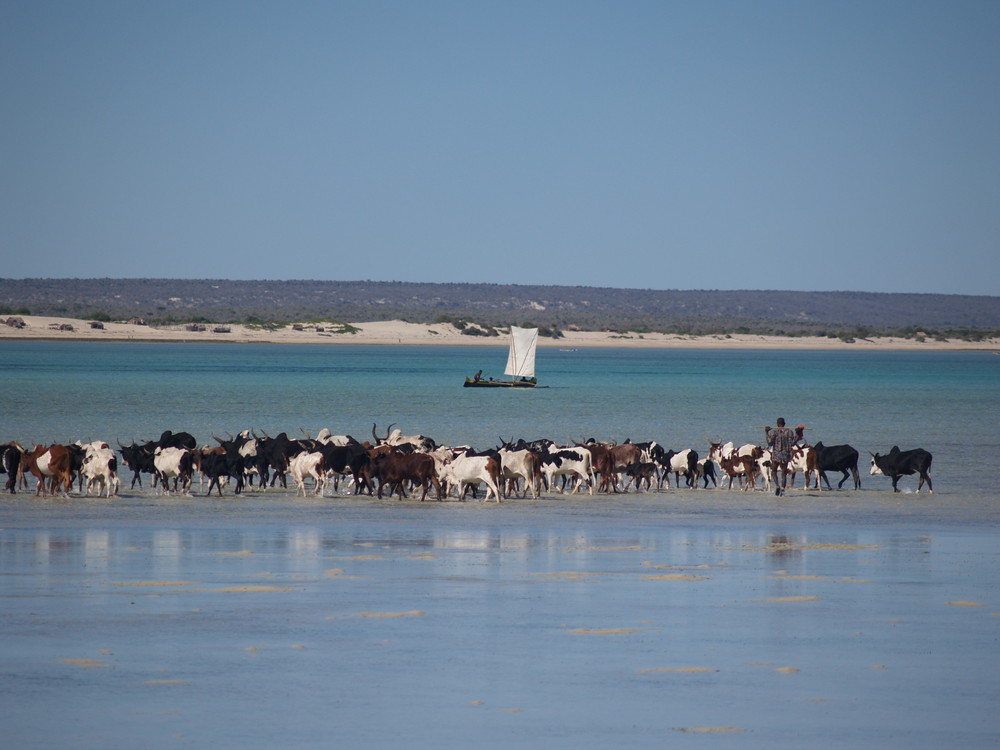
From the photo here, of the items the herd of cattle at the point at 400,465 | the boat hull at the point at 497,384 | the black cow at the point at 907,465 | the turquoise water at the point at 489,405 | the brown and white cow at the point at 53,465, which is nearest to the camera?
the brown and white cow at the point at 53,465

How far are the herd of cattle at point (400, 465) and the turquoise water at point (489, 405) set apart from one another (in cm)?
382

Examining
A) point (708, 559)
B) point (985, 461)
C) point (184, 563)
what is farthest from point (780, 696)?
point (985, 461)

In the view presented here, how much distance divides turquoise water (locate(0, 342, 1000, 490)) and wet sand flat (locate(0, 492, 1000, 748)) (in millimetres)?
11785

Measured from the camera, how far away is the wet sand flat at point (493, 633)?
9.40m

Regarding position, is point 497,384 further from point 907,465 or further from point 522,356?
point 907,465

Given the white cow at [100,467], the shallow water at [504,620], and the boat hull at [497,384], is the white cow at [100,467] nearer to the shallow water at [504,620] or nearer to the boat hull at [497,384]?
the shallow water at [504,620]

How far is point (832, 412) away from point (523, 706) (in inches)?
1912

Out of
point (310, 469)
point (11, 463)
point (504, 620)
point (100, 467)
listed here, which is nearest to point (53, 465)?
point (100, 467)

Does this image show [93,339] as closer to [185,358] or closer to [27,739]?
[185,358]

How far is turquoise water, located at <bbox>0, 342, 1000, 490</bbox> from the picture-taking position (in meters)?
40.6

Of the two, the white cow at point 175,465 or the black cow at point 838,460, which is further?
the black cow at point 838,460

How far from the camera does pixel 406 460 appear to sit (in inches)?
912

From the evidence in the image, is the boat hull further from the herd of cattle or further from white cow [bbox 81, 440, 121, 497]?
white cow [bbox 81, 440, 121, 497]

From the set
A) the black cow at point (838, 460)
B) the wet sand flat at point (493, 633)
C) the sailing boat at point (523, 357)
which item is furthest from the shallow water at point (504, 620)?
the sailing boat at point (523, 357)
